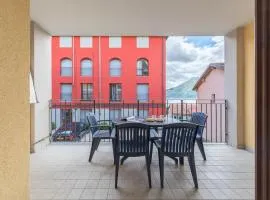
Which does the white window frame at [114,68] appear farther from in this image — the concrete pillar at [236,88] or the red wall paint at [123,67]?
the concrete pillar at [236,88]

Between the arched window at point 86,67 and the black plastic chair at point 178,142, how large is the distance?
11499 millimetres

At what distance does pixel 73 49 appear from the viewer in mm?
14422

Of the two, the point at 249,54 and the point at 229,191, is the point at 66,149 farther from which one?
the point at 249,54

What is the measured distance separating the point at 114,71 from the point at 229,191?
12071mm

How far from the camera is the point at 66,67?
14.3 meters

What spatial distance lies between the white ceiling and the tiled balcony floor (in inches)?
99.5

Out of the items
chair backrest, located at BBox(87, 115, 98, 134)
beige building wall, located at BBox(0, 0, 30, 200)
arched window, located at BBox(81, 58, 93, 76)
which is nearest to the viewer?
beige building wall, located at BBox(0, 0, 30, 200)

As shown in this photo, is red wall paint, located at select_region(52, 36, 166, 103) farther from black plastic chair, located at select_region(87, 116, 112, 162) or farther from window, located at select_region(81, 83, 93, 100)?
black plastic chair, located at select_region(87, 116, 112, 162)

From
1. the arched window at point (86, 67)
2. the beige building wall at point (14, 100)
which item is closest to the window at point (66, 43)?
the arched window at point (86, 67)

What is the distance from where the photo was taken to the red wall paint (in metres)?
14.3

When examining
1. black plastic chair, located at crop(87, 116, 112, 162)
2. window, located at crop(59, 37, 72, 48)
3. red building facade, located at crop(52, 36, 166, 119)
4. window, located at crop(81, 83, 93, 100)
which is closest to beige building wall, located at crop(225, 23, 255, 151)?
black plastic chair, located at crop(87, 116, 112, 162)

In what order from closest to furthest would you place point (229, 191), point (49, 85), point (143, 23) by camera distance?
point (229, 191) → point (143, 23) → point (49, 85)

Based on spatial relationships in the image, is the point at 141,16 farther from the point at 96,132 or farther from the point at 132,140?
the point at 132,140
